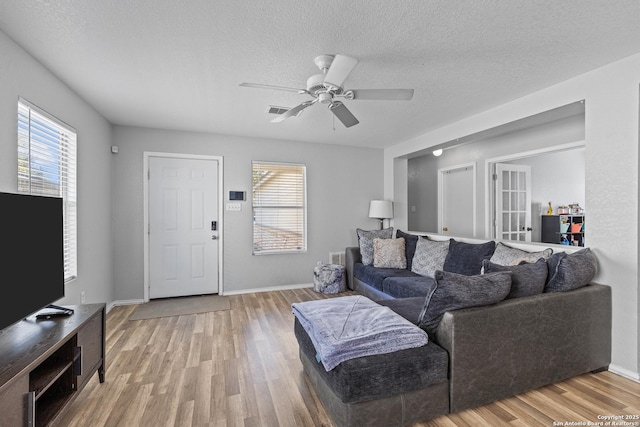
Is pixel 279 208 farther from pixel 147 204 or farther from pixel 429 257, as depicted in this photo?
Answer: pixel 429 257

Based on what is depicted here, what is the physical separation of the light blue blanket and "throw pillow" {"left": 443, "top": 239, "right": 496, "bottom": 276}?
1.72 m

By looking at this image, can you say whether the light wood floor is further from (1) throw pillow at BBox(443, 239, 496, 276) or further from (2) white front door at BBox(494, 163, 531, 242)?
(2) white front door at BBox(494, 163, 531, 242)

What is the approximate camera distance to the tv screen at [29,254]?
5.05ft

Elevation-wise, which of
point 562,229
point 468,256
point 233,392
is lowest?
point 233,392

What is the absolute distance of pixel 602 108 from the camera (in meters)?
2.40

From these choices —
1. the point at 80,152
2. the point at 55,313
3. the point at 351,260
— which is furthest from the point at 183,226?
the point at 351,260

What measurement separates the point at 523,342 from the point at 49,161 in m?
3.91

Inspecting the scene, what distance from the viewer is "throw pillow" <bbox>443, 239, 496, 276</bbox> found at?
10.8 ft

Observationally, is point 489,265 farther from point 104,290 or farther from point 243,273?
point 104,290

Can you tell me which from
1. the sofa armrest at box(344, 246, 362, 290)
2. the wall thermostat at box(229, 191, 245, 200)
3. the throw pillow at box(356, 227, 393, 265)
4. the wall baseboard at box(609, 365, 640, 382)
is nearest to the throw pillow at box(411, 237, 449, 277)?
the throw pillow at box(356, 227, 393, 265)

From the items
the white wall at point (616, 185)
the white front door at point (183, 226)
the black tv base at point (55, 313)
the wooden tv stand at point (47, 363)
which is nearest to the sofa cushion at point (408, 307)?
the white wall at point (616, 185)

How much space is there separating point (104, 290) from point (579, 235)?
725cm

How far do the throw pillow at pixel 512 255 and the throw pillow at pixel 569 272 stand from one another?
348 millimetres

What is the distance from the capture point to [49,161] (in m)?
2.53
